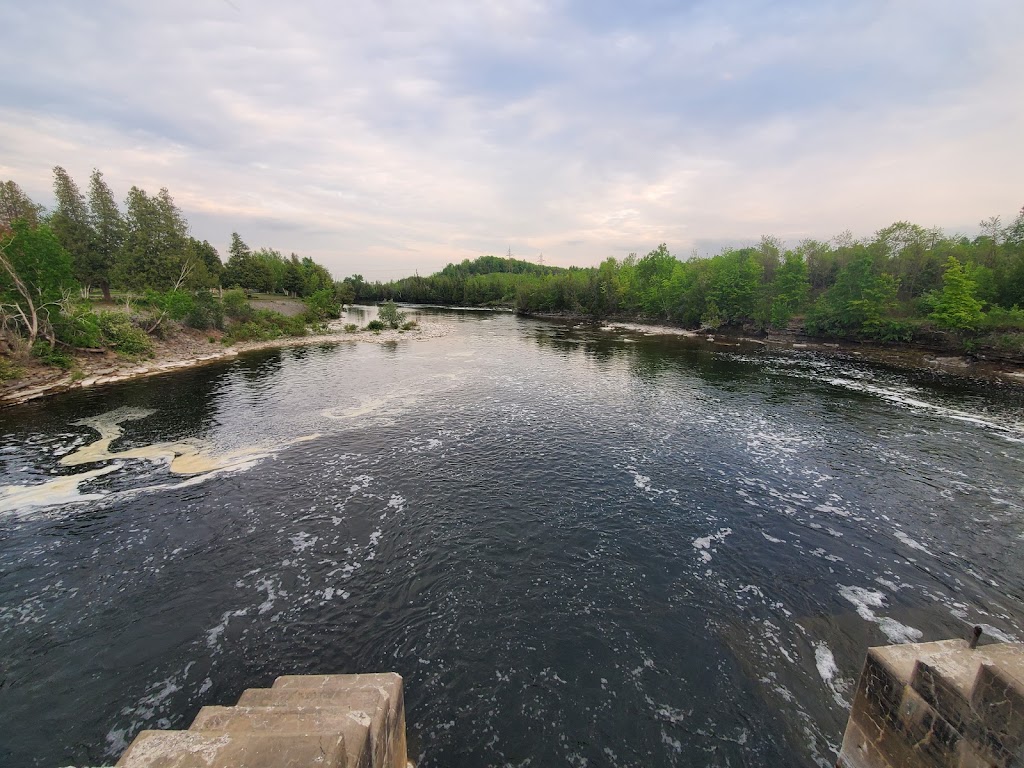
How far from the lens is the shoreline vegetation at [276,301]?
37.0 meters

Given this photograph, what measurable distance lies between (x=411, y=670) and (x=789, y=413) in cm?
3395

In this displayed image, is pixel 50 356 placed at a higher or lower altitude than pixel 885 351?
higher

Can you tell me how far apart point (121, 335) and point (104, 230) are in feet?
111

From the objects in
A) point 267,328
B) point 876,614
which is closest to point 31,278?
point 267,328

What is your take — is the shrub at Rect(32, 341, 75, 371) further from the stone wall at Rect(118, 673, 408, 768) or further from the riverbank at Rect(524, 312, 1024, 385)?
the riverbank at Rect(524, 312, 1024, 385)

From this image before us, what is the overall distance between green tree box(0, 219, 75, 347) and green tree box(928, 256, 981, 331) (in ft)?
338

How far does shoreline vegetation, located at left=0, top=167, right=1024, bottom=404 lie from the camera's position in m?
37.0

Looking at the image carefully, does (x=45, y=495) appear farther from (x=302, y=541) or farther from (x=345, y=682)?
(x=345, y=682)

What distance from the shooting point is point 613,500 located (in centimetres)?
1908

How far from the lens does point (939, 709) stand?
6621mm

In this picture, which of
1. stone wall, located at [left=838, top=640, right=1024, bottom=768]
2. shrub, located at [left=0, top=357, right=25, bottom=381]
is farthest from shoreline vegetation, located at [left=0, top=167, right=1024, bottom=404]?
stone wall, located at [left=838, top=640, right=1024, bottom=768]

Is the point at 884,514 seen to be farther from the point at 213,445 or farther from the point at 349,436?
the point at 213,445

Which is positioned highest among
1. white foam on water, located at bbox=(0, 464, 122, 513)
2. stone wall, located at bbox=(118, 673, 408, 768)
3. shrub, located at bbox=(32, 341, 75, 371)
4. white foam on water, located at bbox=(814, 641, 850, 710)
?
shrub, located at bbox=(32, 341, 75, 371)

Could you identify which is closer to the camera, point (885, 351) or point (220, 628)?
point (220, 628)
